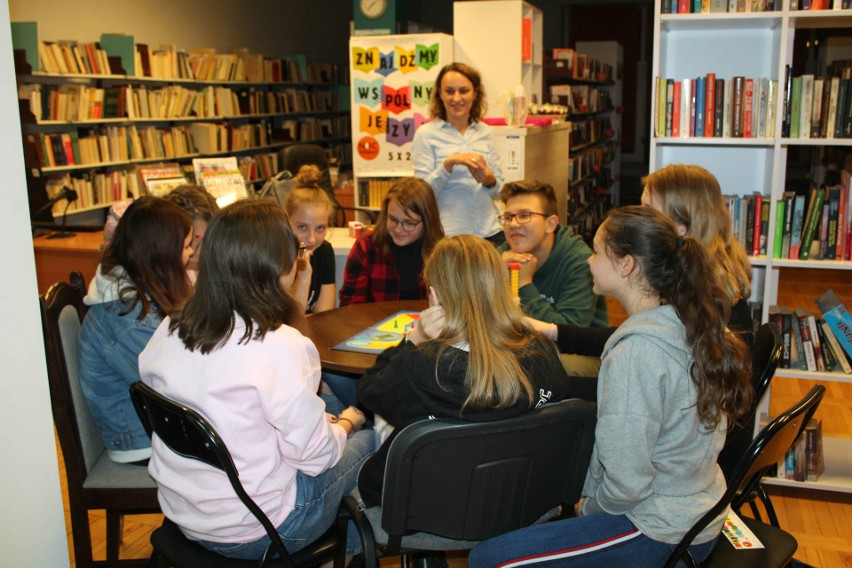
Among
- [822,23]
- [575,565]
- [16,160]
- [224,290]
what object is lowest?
[575,565]

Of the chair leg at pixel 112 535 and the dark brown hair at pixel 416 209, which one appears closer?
the chair leg at pixel 112 535

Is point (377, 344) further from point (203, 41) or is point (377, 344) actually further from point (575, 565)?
point (203, 41)

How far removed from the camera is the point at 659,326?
1.61 m

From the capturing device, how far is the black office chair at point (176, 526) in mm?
1533

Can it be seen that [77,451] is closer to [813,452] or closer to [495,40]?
[813,452]

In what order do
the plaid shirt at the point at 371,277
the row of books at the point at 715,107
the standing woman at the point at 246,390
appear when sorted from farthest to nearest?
1. the plaid shirt at the point at 371,277
2. the row of books at the point at 715,107
3. the standing woman at the point at 246,390

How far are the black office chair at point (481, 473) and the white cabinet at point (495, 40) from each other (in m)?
3.94

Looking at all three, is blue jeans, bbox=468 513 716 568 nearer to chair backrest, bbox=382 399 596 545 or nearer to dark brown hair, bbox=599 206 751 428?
chair backrest, bbox=382 399 596 545

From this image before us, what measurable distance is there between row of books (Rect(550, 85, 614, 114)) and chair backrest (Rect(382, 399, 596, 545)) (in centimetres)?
609

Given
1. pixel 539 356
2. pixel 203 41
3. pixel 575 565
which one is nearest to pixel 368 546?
pixel 575 565

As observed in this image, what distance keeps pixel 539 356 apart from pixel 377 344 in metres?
0.75

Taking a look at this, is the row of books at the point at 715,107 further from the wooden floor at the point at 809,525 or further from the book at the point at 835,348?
the wooden floor at the point at 809,525

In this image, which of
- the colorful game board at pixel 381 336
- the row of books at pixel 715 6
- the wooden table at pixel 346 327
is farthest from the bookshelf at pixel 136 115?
the row of books at pixel 715 6

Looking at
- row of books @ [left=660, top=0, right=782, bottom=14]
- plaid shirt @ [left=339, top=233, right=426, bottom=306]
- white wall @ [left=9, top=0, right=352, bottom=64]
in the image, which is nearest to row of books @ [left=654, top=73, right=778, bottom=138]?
row of books @ [left=660, top=0, right=782, bottom=14]
